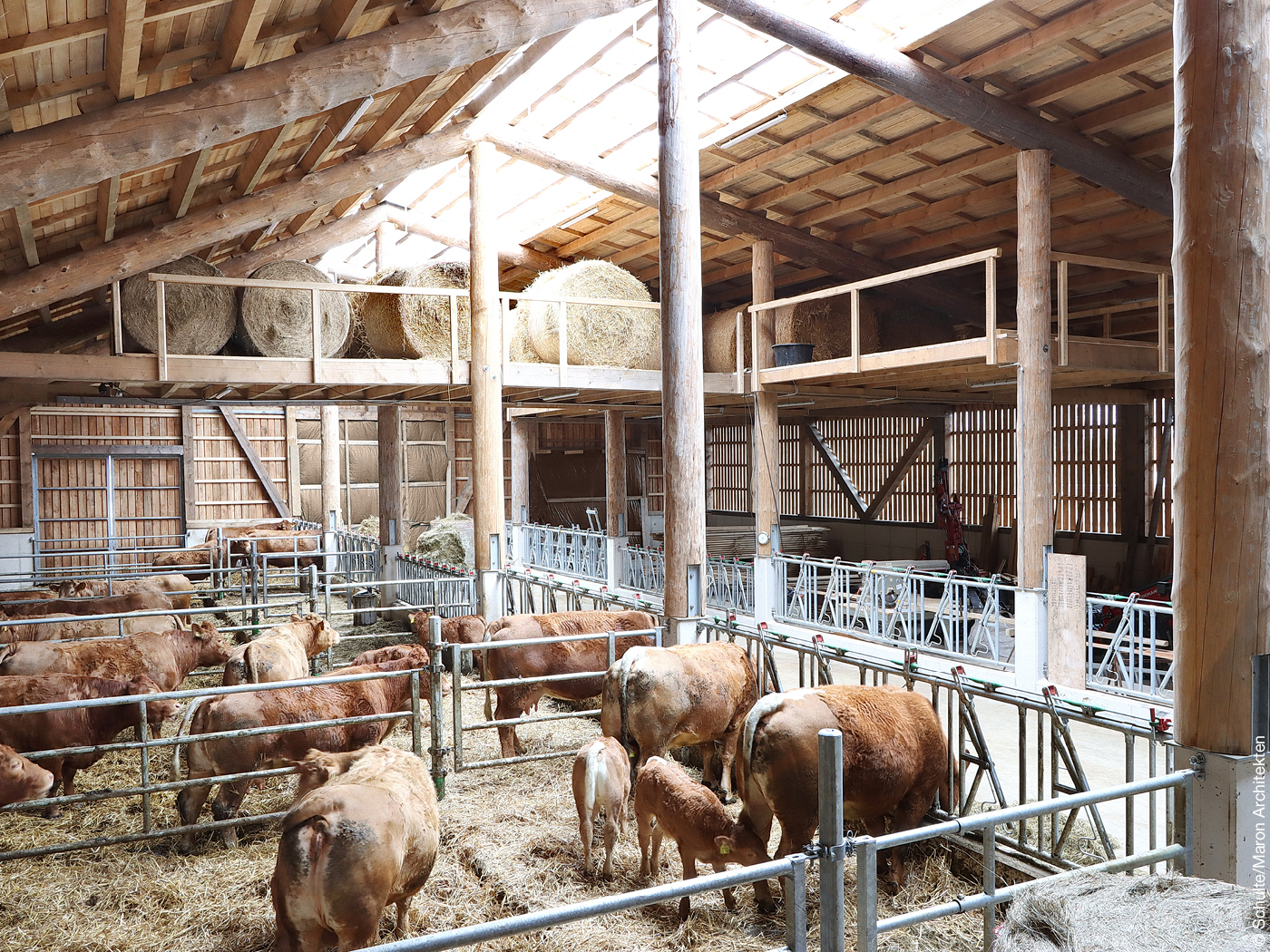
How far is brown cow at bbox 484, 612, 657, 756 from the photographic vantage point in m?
7.12

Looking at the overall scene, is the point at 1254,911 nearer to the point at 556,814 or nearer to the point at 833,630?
the point at 556,814

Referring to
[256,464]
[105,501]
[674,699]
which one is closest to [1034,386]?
[674,699]

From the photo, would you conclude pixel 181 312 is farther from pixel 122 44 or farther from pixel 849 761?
pixel 849 761

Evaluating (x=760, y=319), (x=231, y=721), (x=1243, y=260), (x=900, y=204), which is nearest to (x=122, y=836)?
(x=231, y=721)

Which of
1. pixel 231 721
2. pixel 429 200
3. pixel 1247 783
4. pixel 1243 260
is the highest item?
pixel 429 200

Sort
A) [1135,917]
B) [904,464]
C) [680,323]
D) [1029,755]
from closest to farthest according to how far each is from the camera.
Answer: [1135,917] < [1029,755] < [680,323] < [904,464]

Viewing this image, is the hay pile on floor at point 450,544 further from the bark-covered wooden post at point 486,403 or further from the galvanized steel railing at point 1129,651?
the galvanized steel railing at point 1129,651

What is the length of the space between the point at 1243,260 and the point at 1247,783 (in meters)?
1.82

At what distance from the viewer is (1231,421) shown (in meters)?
3.14

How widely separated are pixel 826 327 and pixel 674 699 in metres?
8.50

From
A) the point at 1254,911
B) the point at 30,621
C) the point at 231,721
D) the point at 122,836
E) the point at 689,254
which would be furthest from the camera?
the point at 30,621

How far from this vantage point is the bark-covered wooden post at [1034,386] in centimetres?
873

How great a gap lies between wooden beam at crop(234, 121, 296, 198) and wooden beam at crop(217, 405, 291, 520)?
34.3 feet

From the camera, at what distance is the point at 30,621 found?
325 inches
